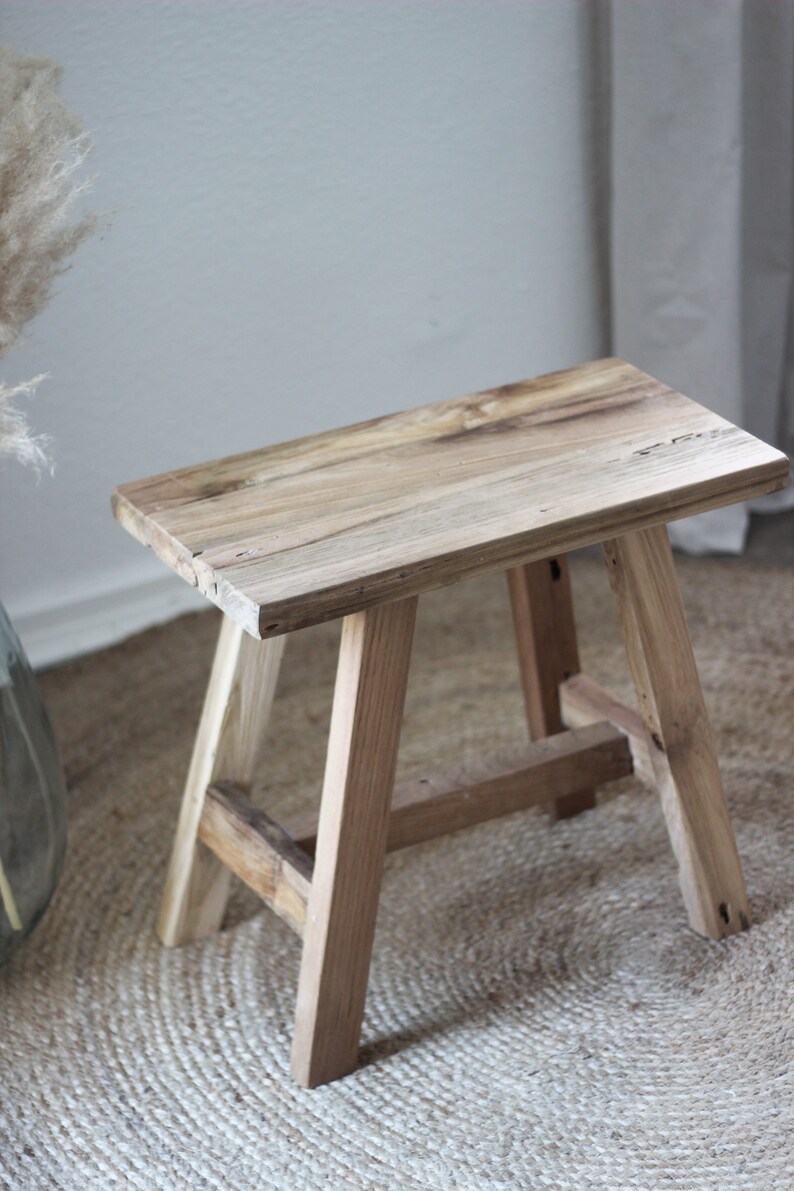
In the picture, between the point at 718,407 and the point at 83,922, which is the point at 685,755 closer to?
the point at 83,922

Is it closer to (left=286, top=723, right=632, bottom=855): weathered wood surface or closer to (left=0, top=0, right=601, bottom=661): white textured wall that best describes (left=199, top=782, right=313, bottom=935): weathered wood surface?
(left=286, top=723, right=632, bottom=855): weathered wood surface

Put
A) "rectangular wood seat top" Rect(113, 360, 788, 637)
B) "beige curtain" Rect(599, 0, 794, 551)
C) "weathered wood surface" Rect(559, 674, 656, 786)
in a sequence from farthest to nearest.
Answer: "beige curtain" Rect(599, 0, 794, 551)
"weathered wood surface" Rect(559, 674, 656, 786)
"rectangular wood seat top" Rect(113, 360, 788, 637)

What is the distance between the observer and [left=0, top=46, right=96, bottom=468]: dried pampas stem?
938 millimetres

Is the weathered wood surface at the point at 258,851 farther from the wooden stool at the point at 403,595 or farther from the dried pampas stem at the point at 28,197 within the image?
the dried pampas stem at the point at 28,197

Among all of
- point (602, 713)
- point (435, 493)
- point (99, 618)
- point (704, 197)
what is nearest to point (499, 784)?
point (602, 713)

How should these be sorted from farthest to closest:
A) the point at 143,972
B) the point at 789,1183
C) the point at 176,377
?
the point at 176,377 < the point at 143,972 < the point at 789,1183

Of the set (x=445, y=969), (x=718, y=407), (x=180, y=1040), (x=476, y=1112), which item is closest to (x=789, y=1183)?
(x=476, y=1112)

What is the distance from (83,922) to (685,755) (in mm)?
550

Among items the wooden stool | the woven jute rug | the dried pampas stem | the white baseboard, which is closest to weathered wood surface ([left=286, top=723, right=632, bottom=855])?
the wooden stool

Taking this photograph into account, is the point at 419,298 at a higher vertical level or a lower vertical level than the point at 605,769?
higher

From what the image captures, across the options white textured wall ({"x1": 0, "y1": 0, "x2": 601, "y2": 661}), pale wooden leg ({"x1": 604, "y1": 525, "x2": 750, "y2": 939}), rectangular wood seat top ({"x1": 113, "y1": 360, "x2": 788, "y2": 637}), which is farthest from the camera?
white textured wall ({"x1": 0, "y1": 0, "x2": 601, "y2": 661})

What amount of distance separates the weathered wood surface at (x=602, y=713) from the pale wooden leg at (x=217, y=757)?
0.95 ft

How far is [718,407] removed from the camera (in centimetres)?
173

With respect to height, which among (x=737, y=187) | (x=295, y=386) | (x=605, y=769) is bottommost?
(x=605, y=769)
